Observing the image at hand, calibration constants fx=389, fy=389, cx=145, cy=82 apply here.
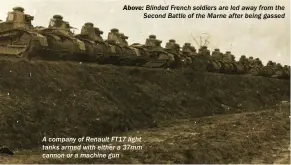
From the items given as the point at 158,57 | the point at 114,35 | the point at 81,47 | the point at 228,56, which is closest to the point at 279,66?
the point at 228,56

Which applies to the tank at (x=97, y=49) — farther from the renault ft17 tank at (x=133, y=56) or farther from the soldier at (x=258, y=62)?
the soldier at (x=258, y=62)

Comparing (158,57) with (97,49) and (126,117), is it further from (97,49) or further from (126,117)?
(126,117)

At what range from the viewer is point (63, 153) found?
6871 millimetres

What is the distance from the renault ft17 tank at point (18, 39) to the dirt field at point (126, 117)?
0.94 meters

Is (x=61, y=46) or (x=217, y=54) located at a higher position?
(x=217, y=54)

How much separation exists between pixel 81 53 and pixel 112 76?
1783 mm

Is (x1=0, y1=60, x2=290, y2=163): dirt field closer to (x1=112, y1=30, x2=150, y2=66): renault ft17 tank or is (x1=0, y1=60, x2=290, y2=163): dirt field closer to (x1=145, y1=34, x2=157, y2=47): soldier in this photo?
(x1=112, y1=30, x2=150, y2=66): renault ft17 tank

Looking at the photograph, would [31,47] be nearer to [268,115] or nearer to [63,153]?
[63,153]

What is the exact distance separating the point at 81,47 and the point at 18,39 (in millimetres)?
2321

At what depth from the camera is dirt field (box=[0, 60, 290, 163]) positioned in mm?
7375

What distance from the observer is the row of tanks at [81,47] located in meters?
12.3

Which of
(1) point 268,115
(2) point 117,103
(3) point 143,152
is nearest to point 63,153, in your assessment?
(3) point 143,152

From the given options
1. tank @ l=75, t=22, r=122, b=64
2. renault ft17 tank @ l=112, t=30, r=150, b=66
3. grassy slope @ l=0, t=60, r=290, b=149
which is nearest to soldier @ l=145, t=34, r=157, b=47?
renault ft17 tank @ l=112, t=30, r=150, b=66

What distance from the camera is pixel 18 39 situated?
12555mm
